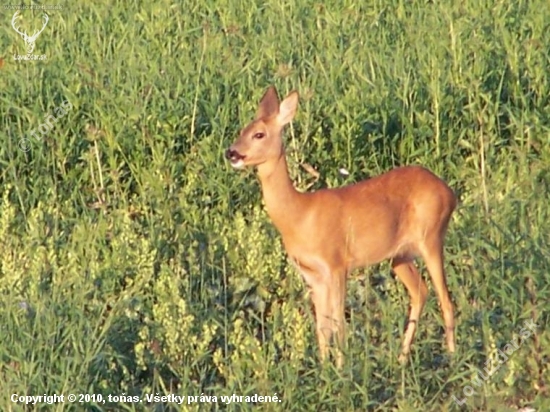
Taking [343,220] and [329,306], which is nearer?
[329,306]

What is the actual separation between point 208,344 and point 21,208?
2034 millimetres

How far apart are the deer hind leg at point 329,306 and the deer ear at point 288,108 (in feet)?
2.58

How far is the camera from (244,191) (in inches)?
324

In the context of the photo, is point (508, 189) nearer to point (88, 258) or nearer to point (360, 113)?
point (360, 113)

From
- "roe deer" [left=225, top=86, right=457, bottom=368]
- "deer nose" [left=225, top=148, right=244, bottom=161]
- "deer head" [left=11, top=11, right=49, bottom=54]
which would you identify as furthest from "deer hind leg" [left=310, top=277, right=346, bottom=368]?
"deer head" [left=11, top=11, right=49, bottom=54]

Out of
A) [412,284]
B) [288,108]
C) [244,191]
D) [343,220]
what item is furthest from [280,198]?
[244,191]

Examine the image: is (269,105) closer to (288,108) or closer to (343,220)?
(288,108)

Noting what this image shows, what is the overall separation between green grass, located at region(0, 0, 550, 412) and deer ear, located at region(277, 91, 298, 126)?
2.11ft

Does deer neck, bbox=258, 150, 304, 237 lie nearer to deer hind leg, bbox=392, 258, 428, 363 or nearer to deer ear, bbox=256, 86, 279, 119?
deer ear, bbox=256, 86, 279, 119

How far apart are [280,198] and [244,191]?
1315 millimetres

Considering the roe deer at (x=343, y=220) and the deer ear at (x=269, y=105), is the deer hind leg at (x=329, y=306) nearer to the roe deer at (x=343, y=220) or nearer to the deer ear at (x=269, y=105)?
the roe deer at (x=343, y=220)

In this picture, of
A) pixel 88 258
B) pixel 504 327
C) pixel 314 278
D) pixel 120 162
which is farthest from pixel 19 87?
pixel 504 327

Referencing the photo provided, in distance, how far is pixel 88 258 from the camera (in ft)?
24.7

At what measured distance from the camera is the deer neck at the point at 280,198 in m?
6.93
